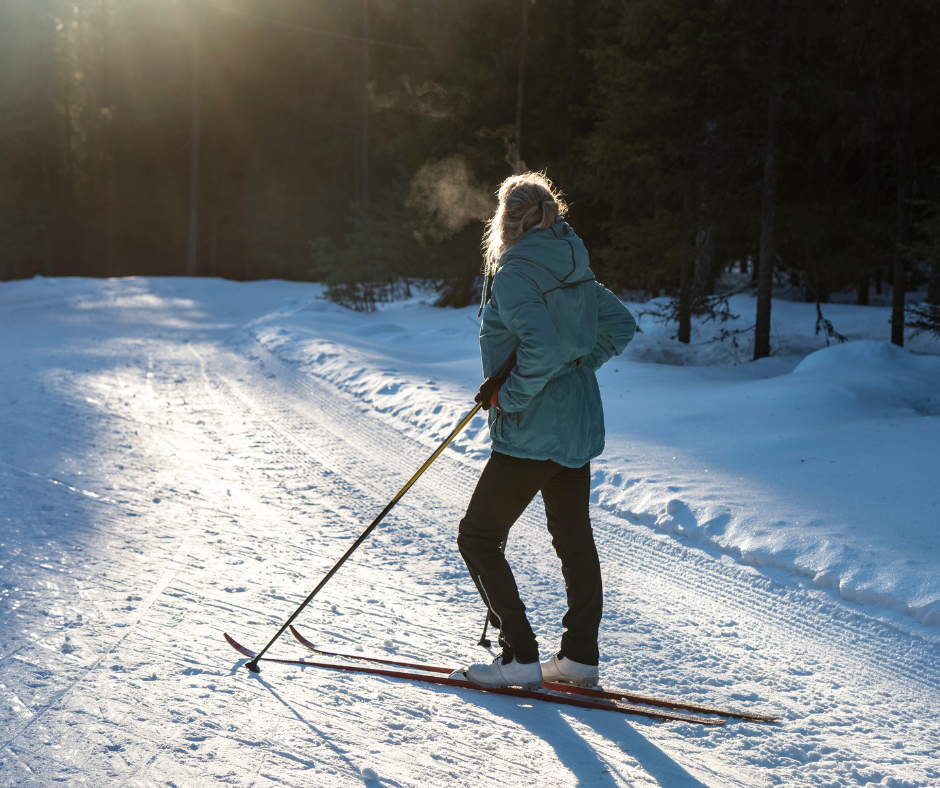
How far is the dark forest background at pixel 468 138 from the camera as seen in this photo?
13.4 metres

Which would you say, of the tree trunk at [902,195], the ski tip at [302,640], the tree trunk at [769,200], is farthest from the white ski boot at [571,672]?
the tree trunk at [902,195]

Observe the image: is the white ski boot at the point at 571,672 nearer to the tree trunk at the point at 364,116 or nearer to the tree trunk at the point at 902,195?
the tree trunk at the point at 902,195

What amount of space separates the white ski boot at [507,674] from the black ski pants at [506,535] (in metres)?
0.04

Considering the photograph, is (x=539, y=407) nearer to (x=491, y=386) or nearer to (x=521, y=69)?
(x=491, y=386)

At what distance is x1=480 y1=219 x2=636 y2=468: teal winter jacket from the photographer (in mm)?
2809

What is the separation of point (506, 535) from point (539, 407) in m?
0.58

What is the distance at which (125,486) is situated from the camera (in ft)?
19.0

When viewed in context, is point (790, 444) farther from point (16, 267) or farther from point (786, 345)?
point (16, 267)

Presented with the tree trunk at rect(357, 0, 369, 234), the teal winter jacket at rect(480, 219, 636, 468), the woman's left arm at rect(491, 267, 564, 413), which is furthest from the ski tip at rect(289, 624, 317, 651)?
the tree trunk at rect(357, 0, 369, 234)

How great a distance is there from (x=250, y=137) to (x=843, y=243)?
1255 inches

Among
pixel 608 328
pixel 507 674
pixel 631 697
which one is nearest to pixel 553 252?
pixel 608 328

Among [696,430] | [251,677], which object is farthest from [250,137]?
[251,677]

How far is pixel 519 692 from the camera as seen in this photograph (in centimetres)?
319

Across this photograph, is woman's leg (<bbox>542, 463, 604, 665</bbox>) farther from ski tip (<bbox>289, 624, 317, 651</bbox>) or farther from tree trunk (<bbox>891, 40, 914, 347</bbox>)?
tree trunk (<bbox>891, 40, 914, 347</bbox>)
